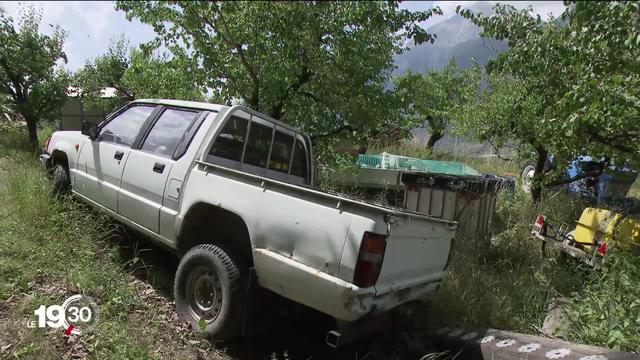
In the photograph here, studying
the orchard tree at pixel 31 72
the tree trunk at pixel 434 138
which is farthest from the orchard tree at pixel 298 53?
the tree trunk at pixel 434 138

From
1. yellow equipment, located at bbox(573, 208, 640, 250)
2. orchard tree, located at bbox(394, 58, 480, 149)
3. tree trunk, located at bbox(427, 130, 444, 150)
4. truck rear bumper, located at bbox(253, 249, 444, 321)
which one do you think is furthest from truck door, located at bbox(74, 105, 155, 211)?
tree trunk, located at bbox(427, 130, 444, 150)

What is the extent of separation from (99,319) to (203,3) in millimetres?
3891

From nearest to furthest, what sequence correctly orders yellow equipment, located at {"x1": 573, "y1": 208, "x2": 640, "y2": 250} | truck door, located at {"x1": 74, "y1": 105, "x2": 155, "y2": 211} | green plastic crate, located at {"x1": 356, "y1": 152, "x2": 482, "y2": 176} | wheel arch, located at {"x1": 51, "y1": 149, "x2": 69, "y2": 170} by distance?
truck door, located at {"x1": 74, "y1": 105, "x2": 155, "y2": 211}
yellow equipment, located at {"x1": 573, "y1": 208, "x2": 640, "y2": 250}
wheel arch, located at {"x1": 51, "y1": 149, "x2": 69, "y2": 170}
green plastic crate, located at {"x1": 356, "y1": 152, "x2": 482, "y2": 176}

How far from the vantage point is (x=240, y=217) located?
3.90 meters

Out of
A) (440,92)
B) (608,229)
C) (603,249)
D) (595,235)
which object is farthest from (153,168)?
(440,92)

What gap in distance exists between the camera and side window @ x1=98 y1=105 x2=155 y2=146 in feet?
17.3

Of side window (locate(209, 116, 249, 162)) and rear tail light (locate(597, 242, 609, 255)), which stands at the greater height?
side window (locate(209, 116, 249, 162))

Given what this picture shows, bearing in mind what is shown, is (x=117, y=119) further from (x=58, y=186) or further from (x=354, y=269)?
(x=354, y=269)

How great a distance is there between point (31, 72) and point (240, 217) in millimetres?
11789

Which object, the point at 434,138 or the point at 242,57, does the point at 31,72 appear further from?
the point at 434,138

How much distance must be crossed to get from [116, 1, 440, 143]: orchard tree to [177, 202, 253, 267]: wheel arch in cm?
250

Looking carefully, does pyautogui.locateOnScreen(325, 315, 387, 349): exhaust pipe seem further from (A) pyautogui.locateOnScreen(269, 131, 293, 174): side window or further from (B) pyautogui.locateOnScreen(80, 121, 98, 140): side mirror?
(B) pyautogui.locateOnScreen(80, 121, 98, 140): side mirror

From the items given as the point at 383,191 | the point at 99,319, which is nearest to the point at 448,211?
the point at 383,191

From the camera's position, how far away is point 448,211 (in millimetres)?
7461
